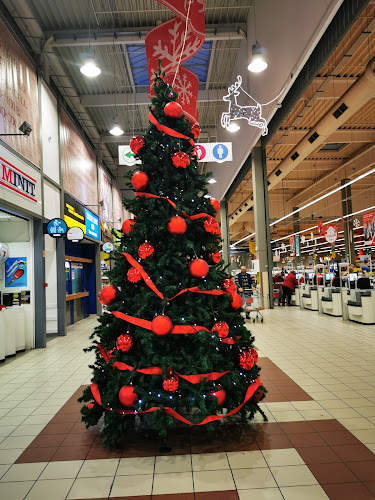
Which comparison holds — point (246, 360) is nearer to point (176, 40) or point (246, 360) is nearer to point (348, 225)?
point (176, 40)

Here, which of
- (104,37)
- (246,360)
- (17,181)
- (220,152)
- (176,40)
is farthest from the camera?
(220,152)

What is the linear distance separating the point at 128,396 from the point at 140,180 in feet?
5.80

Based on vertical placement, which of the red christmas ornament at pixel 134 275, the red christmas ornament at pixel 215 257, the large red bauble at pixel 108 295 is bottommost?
the large red bauble at pixel 108 295

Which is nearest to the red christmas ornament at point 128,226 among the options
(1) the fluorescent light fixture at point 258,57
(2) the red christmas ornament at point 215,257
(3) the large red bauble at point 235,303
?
(2) the red christmas ornament at point 215,257

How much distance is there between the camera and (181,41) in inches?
201

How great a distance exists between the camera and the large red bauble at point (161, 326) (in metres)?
3.04

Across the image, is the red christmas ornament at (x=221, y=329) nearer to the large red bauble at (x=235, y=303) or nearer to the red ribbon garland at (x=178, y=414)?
the large red bauble at (x=235, y=303)

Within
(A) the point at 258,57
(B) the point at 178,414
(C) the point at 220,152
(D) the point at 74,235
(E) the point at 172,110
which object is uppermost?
(A) the point at 258,57

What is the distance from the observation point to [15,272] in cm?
803

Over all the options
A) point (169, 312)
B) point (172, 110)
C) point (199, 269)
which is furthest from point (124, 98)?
point (169, 312)

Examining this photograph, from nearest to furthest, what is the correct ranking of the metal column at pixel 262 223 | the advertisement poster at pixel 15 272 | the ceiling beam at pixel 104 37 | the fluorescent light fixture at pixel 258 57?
the fluorescent light fixture at pixel 258 57 < the advertisement poster at pixel 15 272 < the ceiling beam at pixel 104 37 < the metal column at pixel 262 223

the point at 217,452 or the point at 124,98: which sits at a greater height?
the point at 124,98

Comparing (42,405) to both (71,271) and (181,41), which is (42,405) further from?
(71,271)

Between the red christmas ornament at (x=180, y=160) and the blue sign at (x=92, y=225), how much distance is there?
10335 millimetres
